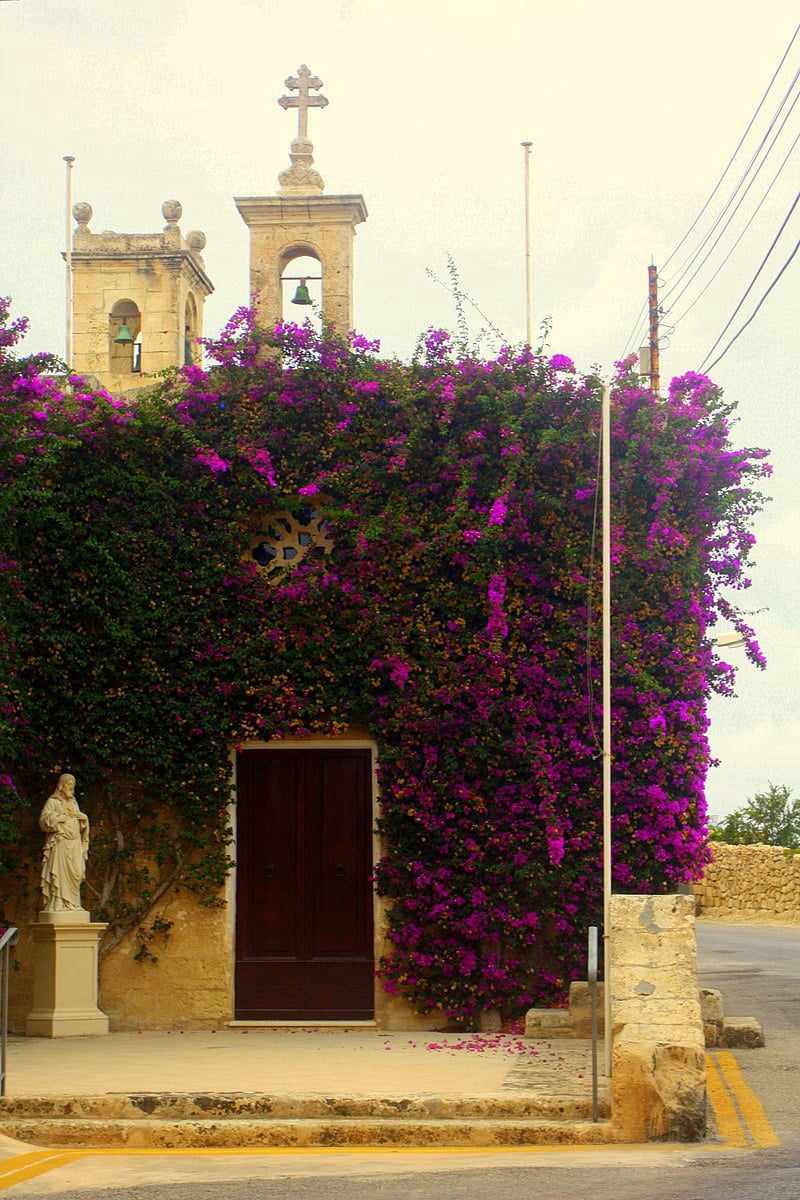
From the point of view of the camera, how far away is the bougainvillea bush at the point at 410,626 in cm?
1437

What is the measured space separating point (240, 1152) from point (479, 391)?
302 inches

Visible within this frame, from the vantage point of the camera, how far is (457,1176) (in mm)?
8336

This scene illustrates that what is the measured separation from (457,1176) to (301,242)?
11.0 meters

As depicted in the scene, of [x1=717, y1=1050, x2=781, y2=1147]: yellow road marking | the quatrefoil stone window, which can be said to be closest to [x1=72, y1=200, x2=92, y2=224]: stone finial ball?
the quatrefoil stone window

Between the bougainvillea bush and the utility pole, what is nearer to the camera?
the bougainvillea bush

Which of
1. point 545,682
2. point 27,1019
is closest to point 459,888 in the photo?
point 545,682

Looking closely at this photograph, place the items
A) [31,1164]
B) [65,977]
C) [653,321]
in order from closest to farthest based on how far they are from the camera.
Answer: [31,1164] → [65,977] → [653,321]

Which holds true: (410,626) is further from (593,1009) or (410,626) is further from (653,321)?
(653,321)

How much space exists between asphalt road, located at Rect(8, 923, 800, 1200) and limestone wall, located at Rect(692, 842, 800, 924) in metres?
21.0

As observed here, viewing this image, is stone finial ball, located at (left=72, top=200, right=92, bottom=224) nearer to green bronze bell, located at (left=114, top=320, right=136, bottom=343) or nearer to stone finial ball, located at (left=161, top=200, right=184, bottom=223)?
stone finial ball, located at (left=161, top=200, right=184, bottom=223)

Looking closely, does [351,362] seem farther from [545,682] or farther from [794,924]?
[794,924]

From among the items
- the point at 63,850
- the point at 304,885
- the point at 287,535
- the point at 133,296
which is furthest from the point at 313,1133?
the point at 133,296

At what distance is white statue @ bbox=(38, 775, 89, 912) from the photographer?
14141 millimetres

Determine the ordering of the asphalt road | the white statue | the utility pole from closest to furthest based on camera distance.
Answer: the asphalt road < the white statue < the utility pole
